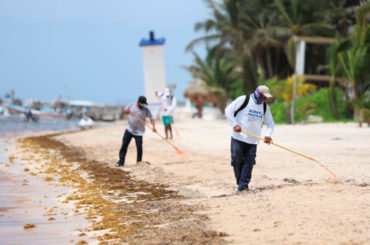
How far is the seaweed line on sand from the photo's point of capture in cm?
502

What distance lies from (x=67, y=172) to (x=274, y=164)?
436cm

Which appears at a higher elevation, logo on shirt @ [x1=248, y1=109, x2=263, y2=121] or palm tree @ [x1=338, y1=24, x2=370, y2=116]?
palm tree @ [x1=338, y1=24, x2=370, y2=116]

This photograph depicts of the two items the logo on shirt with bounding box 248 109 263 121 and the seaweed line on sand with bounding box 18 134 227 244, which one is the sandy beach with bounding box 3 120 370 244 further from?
the logo on shirt with bounding box 248 109 263 121

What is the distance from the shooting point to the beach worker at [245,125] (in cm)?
704

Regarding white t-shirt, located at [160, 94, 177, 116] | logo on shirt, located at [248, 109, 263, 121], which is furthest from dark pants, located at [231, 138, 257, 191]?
white t-shirt, located at [160, 94, 177, 116]

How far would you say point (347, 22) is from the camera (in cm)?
3400

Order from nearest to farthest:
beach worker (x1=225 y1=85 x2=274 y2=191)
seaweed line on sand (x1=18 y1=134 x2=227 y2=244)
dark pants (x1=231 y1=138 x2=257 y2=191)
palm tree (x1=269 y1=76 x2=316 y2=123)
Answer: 1. seaweed line on sand (x1=18 y1=134 x2=227 y2=244)
2. beach worker (x1=225 y1=85 x2=274 y2=191)
3. dark pants (x1=231 y1=138 x2=257 y2=191)
4. palm tree (x1=269 y1=76 x2=316 y2=123)

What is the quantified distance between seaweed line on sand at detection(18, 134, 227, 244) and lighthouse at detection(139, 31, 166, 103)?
27.2 metres

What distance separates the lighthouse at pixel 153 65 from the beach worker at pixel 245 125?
30.8m

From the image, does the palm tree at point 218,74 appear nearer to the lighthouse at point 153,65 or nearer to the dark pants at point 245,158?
the lighthouse at point 153,65

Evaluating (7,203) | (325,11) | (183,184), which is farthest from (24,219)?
(325,11)

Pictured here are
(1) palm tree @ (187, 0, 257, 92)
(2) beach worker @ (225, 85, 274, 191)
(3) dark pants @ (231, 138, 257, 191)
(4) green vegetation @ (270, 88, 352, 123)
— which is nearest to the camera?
(2) beach worker @ (225, 85, 274, 191)

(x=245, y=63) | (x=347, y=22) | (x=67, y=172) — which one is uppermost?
(x=347, y=22)

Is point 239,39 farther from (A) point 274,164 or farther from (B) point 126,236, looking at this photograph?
(B) point 126,236
